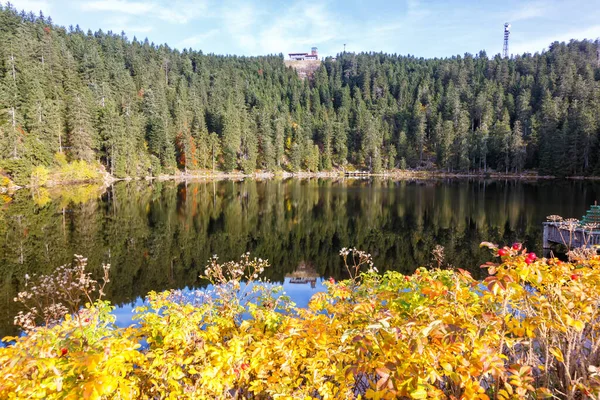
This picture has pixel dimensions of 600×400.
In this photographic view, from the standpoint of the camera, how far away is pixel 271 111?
115m

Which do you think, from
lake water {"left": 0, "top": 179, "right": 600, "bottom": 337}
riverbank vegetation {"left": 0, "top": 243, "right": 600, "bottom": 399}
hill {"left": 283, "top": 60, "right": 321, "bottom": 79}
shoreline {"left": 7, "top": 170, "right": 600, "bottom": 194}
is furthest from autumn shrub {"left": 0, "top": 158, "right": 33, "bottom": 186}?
hill {"left": 283, "top": 60, "right": 321, "bottom": 79}

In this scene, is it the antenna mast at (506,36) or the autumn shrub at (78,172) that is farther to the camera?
the antenna mast at (506,36)

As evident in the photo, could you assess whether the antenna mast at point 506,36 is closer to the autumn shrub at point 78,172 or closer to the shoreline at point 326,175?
the shoreline at point 326,175

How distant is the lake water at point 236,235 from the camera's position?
49.7ft

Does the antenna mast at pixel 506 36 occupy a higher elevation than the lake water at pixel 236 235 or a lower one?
higher

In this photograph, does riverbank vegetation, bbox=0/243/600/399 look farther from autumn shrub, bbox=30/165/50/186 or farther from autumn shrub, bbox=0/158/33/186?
autumn shrub, bbox=30/165/50/186

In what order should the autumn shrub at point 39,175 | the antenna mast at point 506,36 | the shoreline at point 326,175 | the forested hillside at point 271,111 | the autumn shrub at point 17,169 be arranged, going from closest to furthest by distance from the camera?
1. the autumn shrub at point 17,169
2. the autumn shrub at point 39,175
3. the forested hillside at point 271,111
4. the shoreline at point 326,175
5. the antenna mast at point 506,36

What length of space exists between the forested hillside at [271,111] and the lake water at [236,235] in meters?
25.8

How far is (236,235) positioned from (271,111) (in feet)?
320

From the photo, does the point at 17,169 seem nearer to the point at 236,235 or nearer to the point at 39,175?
the point at 39,175

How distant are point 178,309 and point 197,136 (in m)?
87.2

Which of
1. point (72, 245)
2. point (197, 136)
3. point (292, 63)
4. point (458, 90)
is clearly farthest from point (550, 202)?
point (292, 63)

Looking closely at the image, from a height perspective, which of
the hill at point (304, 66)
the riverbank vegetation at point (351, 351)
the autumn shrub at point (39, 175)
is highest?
the hill at point (304, 66)

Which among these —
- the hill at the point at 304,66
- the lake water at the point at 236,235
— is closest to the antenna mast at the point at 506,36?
the hill at the point at 304,66
